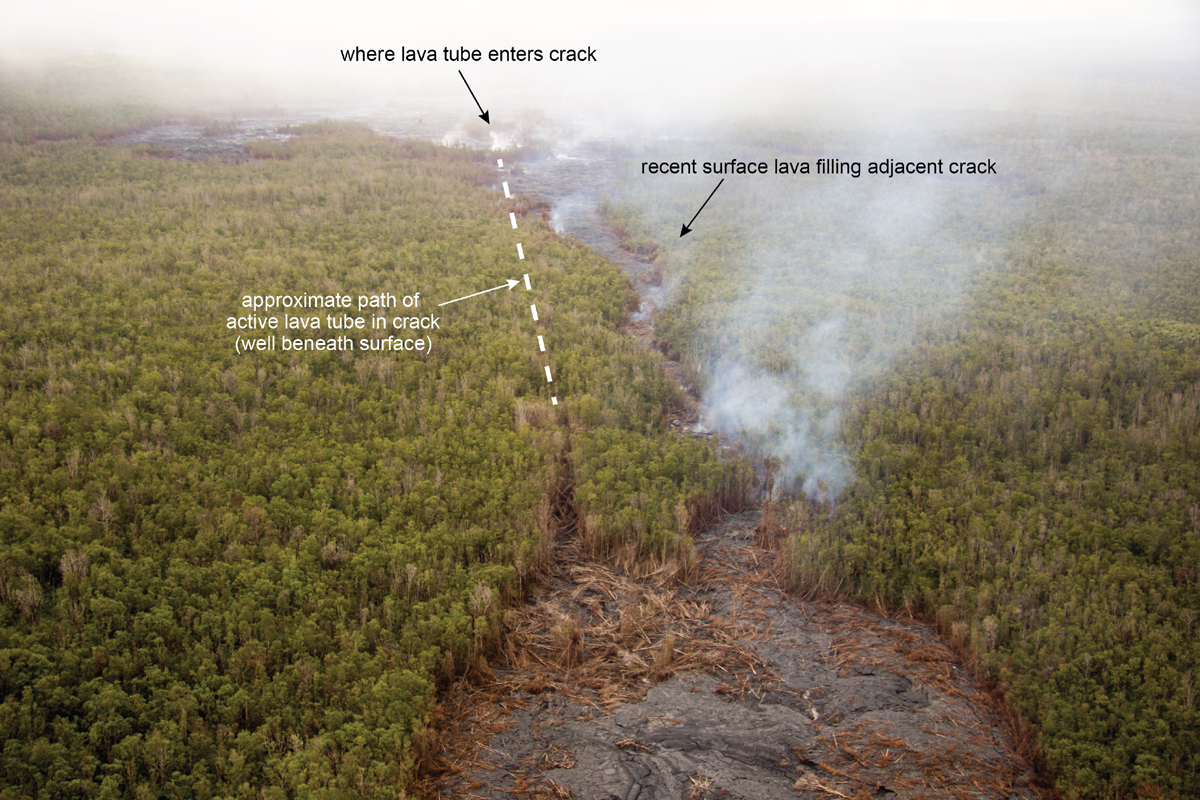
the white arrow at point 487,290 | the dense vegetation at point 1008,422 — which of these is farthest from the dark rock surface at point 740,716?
the white arrow at point 487,290

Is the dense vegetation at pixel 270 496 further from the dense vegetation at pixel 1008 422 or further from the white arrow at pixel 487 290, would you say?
the dense vegetation at pixel 1008 422

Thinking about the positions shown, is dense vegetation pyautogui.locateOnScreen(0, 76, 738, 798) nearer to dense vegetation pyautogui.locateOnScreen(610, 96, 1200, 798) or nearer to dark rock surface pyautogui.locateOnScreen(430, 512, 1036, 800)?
dark rock surface pyautogui.locateOnScreen(430, 512, 1036, 800)

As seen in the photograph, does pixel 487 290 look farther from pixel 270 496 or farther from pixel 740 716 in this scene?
pixel 740 716

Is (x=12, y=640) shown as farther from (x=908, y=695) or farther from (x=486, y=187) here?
(x=486, y=187)

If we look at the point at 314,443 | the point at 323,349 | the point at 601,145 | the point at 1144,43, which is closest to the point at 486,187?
the point at 601,145

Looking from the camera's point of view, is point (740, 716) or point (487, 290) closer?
point (740, 716)

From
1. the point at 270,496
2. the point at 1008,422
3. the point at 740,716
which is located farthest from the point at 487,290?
the point at 740,716

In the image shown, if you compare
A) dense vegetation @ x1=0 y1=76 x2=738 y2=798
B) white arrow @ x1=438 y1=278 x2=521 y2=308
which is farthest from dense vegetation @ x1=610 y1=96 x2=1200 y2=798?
white arrow @ x1=438 y1=278 x2=521 y2=308
